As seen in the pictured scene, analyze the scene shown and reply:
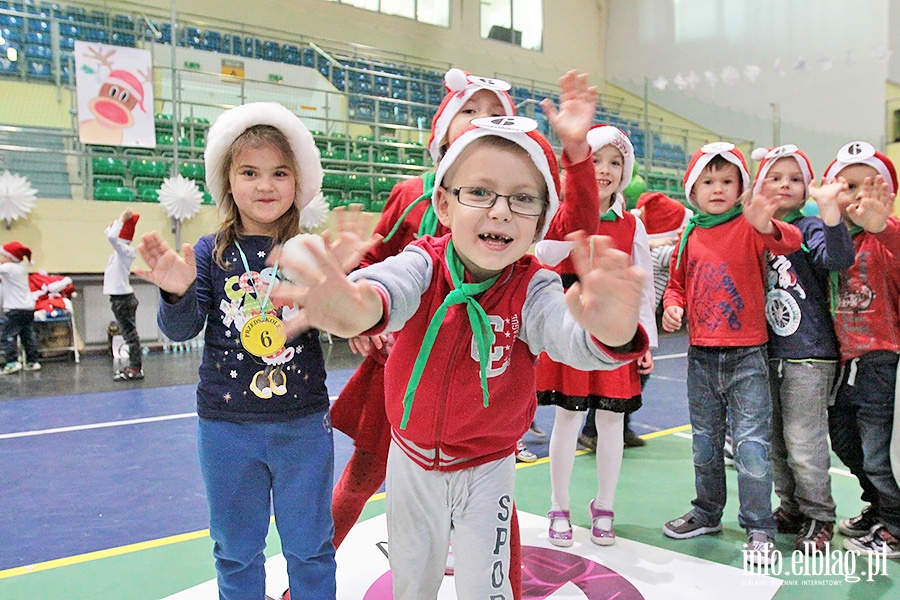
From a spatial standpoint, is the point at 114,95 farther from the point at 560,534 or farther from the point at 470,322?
the point at 470,322

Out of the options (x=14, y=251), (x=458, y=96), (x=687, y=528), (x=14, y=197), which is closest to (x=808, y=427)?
(x=687, y=528)

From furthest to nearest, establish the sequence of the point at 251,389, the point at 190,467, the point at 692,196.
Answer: the point at 190,467 < the point at 692,196 < the point at 251,389

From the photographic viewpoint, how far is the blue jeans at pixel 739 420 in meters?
2.56

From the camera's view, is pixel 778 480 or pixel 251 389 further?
pixel 778 480

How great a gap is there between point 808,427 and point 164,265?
96.7 inches

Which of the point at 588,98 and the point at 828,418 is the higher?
the point at 588,98

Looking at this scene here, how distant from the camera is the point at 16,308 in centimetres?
748

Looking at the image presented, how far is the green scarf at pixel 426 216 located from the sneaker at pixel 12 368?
281 inches

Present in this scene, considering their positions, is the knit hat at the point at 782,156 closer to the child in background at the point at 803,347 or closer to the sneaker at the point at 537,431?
the child in background at the point at 803,347

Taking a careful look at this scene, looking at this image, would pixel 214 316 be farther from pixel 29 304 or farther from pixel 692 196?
pixel 29 304

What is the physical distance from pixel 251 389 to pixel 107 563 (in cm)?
131

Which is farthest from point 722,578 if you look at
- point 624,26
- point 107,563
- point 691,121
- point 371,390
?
point 624,26

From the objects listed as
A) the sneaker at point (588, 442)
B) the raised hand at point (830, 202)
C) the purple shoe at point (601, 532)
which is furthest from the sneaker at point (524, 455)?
the raised hand at point (830, 202)

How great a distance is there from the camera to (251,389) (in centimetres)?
175
